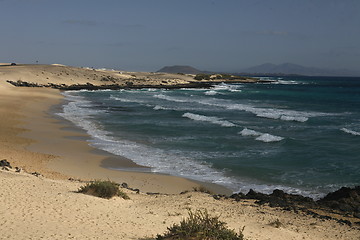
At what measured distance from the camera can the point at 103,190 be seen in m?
11.5

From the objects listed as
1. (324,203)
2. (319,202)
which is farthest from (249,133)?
(324,203)

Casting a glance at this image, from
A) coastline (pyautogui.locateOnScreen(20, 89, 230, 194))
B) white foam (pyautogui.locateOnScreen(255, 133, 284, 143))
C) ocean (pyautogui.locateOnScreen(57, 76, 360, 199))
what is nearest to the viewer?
coastline (pyautogui.locateOnScreen(20, 89, 230, 194))

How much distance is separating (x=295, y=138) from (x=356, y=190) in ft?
38.4

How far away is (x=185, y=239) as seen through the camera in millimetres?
7270

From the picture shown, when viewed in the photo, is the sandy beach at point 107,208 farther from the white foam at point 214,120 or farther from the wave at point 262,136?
the white foam at point 214,120

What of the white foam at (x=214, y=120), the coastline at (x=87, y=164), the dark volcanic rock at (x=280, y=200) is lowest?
the coastline at (x=87, y=164)

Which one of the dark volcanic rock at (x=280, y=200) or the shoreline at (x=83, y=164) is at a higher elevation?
the dark volcanic rock at (x=280, y=200)

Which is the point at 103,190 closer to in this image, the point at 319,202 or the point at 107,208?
the point at 107,208

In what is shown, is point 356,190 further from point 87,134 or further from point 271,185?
point 87,134

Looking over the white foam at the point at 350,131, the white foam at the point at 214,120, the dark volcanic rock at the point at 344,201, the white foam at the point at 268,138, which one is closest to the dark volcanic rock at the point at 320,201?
the dark volcanic rock at the point at 344,201

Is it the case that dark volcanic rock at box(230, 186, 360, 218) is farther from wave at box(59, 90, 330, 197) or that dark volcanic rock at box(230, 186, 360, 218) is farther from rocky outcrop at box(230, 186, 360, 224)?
wave at box(59, 90, 330, 197)

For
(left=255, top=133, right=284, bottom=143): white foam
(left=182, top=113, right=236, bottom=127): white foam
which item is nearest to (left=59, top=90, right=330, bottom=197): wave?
(left=255, top=133, right=284, bottom=143): white foam

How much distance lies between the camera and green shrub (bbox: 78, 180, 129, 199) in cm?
→ 1145

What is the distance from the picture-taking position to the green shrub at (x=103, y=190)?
11445 mm
